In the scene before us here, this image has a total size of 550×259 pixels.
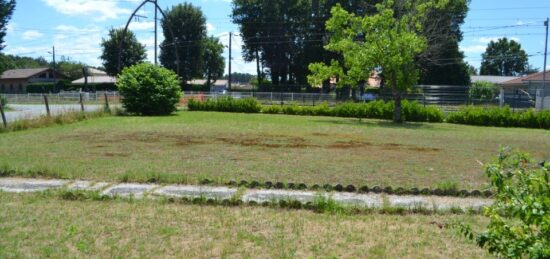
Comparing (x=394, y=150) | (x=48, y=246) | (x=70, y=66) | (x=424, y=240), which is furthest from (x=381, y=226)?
(x=70, y=66)

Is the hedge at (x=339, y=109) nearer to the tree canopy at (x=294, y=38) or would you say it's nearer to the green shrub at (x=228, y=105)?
the green shrub at (x=228, y=105)

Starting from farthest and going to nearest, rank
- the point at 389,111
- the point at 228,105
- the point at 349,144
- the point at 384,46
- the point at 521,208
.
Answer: the point at 228,105 → the point at 389,111 → the point at 384,46 → the point at 349,144 → the point at 521,208

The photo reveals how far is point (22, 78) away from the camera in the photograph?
Answer: 77500mm

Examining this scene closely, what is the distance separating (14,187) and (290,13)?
55.8m

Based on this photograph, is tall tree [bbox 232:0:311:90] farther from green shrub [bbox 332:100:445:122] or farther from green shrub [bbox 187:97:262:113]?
green shrub [bbox 332:100:445:122]

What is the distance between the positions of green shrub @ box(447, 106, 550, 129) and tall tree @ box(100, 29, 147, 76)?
1930 inches

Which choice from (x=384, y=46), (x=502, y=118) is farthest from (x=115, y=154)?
(x=502, y=118)

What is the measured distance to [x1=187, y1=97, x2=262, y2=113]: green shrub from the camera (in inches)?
1211

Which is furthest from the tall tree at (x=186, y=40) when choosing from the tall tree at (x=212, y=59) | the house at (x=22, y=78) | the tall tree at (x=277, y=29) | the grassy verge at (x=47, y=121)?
the grassy verge at (x=47, y=121)

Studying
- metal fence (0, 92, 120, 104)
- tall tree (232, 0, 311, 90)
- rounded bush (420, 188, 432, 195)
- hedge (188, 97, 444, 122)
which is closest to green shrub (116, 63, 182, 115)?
hedge (188, 97, 444, 122)

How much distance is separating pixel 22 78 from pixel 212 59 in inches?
1229

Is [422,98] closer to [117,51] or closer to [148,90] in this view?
[148,90]

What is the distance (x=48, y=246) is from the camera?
14.3ft

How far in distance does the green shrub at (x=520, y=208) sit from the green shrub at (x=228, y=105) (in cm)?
Result: 2797
